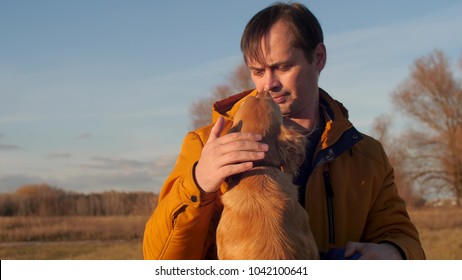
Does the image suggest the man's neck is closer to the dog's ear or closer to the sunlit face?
the sunlit face

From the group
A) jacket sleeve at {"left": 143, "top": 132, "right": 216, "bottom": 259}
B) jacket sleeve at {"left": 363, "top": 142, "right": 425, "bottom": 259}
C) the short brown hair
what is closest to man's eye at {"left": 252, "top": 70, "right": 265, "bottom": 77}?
the short brown hair

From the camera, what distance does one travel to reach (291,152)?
14.8ft

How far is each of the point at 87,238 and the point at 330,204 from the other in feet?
92.7

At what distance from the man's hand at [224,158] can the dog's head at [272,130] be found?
2.37 ft

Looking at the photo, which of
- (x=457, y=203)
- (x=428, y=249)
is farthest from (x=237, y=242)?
(x=457, y=203)

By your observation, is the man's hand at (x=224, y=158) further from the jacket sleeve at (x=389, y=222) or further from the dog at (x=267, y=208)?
the jacket sleeve at (x=389, y=222)

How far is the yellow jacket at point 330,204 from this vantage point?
4.00 metres

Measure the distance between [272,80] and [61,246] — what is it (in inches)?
965

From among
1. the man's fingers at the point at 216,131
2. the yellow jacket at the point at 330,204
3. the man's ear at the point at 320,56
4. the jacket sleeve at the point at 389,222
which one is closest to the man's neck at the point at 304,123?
the yellow jacket at the point at 330,204

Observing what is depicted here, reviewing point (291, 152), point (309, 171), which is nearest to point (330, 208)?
point (309, 171)

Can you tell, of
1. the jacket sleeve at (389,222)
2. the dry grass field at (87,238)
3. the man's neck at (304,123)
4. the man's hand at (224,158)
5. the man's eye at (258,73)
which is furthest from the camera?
the dry grass field at (87,238)

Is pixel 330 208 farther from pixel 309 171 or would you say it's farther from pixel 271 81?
pixel 271 81

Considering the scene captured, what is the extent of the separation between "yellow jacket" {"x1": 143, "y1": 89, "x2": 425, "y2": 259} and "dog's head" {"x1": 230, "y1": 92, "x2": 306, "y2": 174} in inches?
6.3
